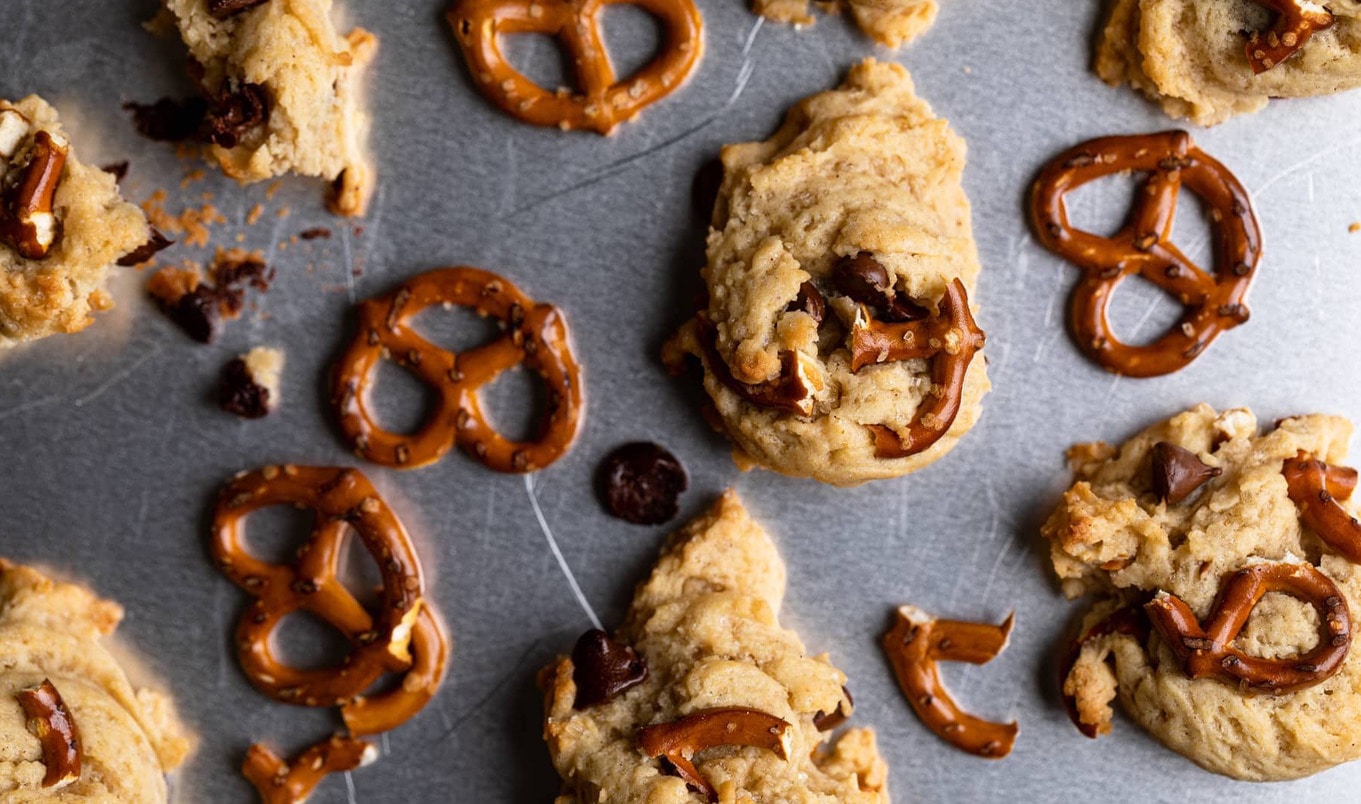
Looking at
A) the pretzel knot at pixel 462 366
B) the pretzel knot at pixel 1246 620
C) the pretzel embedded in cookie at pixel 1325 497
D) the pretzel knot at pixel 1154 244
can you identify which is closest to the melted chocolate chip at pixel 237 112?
the pretzel knot at pixel 462 366

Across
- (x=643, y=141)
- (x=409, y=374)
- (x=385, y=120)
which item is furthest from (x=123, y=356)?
(x=643, y=141)

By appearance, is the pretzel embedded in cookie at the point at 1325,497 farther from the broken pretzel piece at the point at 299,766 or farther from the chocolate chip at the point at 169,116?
the chocolate chip at the point at 169,116

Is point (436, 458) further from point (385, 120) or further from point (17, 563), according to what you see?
point (17, 563)

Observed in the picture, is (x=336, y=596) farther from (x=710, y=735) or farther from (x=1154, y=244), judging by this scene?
(x=1154, y=244)

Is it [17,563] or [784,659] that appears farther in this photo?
[17,563]

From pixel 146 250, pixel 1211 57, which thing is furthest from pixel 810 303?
pixel 146 250

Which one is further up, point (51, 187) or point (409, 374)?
point (51, 187)

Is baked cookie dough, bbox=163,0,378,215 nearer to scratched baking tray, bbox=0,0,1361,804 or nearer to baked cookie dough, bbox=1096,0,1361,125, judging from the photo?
scratched baking tray, bbox=0,0,1361,804
